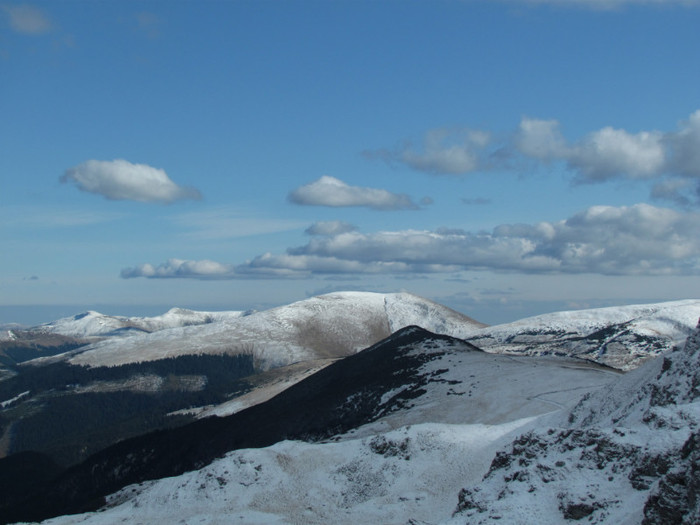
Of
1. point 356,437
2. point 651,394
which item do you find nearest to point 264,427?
point 356,437

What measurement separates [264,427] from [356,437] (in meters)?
44.6

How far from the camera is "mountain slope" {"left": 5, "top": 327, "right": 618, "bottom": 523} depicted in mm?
67688

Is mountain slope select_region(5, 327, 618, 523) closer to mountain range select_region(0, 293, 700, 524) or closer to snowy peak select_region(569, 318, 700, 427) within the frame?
mountain range select_region(0, 293, 700, 524)

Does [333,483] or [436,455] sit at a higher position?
[436,455]

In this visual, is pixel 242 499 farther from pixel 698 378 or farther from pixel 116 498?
pixel 698 378

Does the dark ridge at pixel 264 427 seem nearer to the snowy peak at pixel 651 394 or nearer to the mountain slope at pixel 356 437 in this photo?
the mountain slope at pixel 356 437

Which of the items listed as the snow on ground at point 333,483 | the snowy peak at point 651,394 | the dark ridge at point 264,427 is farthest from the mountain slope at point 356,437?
the snowy peak at point 651,394

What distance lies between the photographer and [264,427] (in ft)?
432

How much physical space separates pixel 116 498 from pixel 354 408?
147 feet

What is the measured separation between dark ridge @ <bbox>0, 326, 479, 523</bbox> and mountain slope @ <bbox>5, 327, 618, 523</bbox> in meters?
0.44

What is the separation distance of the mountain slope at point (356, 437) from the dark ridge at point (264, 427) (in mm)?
436

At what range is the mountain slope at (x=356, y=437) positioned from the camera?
6769cm

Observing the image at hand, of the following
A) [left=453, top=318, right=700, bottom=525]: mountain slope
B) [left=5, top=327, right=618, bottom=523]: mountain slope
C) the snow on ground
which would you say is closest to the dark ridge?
[left=5, top=327, right=618, bottom=523]: mountain slope

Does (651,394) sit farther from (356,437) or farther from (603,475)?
(356,437)
